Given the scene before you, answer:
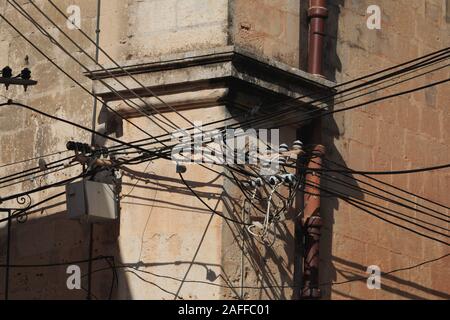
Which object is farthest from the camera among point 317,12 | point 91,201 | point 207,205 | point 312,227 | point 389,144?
point 389,144

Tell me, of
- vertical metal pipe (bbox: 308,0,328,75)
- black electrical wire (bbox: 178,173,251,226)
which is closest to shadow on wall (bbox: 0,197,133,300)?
black electrical wire (bbox: 178,173,251,226)

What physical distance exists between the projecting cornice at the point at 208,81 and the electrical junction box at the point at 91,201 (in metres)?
0.74

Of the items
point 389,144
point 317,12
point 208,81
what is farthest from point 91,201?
point 389,144

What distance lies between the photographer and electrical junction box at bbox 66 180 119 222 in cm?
1408

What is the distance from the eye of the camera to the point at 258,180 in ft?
46.2

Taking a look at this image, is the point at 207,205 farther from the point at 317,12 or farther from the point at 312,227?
the point at 317,12

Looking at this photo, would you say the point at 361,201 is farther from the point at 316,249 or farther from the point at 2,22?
the point at 2,22

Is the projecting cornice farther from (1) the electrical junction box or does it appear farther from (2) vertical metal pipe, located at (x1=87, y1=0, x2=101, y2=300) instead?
(1) the electrical junction box

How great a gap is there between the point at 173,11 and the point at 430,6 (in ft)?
10.2

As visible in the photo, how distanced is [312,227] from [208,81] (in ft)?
5.26

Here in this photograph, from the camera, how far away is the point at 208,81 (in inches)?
554

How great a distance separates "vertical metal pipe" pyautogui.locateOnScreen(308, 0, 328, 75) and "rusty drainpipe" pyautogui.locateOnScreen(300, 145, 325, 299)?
2.32 feet

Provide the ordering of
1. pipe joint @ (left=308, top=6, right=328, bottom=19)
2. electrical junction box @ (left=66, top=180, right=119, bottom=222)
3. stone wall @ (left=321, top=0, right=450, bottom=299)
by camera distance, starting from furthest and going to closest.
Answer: stone wall @ (left=321, top=0, right=450, bottom=299), pipe joint @ (left=308, top=6, right=328, bottom=19), electrical junction box @ (left=66, top=180, right=119, bottom=222)

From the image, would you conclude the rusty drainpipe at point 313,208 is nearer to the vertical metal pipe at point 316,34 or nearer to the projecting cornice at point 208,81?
the vertical metal pipe at point 316,34
